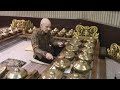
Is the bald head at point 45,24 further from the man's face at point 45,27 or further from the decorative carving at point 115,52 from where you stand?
the decorative carving at point 115,52

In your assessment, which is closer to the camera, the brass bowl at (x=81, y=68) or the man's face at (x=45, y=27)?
the brass bowl at (x=81, y=68)

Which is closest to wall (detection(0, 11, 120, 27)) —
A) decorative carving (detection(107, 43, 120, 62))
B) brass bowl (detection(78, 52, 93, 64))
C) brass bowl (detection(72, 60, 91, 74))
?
decorative carving (detection(107, 43, 120, 62))

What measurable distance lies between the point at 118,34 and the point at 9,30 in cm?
174

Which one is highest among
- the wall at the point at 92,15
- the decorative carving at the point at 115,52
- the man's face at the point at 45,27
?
the wall at the point at 92,15

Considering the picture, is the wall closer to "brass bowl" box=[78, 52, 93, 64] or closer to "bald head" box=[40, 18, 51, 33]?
"bald head" box=[40, 18, 51, 33]

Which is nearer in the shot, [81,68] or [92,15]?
[81,68]

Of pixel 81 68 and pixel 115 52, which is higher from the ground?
pixel 81 68

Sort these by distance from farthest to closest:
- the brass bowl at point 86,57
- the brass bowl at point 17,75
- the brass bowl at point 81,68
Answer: the brass bowl at point 86,57
the brass bowl at point 81,68
the brass bowl at point 17,75

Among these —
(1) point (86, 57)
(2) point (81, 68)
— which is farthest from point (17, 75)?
(1) point (86, 57)

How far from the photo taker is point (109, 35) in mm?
3129

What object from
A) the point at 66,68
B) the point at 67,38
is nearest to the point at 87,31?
the point at 67,38

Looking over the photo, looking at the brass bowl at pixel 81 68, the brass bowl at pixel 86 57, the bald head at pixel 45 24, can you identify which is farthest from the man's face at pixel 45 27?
the brass bowl at pixel 81 68

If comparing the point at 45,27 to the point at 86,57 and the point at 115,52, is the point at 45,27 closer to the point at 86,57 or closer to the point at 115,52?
the point at 86,57
